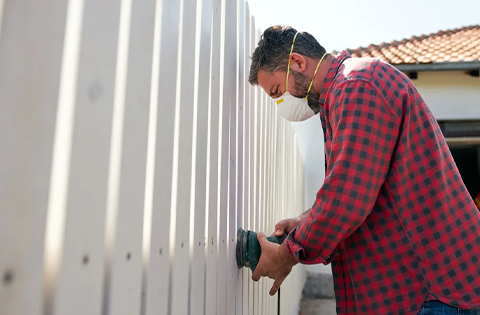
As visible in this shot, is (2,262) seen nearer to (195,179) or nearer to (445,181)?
(195,179)

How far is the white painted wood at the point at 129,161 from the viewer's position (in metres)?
0.77

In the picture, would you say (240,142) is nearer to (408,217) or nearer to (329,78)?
(329,78)

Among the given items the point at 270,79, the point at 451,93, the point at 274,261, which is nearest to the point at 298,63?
the point at 270,79

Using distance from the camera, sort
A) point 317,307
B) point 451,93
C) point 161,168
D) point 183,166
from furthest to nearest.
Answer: point 451,93
point 317,307
point 183,166
point 161,168

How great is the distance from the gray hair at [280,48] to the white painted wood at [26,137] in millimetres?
1286

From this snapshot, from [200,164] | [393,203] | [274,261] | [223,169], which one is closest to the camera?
[200,164]

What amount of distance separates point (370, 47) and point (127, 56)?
30.1ft

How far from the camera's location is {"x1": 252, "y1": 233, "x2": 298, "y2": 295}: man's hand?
166 centimetres

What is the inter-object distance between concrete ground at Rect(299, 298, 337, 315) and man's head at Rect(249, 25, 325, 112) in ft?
16.9

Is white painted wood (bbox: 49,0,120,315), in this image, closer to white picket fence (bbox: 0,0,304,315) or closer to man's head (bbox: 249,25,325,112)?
white picket fence (bbox: 0,0,304,315)

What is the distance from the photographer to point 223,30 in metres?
1.65

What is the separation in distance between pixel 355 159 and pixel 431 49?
8062 mm

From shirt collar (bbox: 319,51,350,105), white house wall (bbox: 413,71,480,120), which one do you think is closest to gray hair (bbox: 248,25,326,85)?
shirt collar (bbox: 319,51,350,105)

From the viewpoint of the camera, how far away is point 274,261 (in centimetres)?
170
